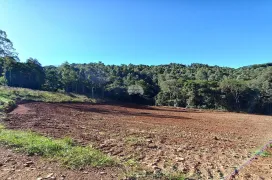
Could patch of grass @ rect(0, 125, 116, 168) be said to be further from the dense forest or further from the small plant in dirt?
the dense forest

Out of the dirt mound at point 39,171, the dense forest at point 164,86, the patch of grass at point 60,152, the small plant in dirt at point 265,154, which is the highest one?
the dense forest at point 164,86

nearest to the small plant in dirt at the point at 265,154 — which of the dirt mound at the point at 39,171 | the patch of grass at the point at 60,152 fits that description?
the patch of grass at the point at 60,152

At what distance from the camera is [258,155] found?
5395 mm

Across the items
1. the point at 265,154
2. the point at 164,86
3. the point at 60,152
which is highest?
the point at 164,86

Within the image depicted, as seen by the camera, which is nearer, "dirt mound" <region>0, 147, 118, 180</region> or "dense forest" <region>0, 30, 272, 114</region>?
"dirt mound" <region>0, 147, 118, 180</region>

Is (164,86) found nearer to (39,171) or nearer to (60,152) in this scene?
(60,152)

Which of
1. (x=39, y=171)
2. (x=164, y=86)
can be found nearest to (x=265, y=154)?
(x=39, y=171)

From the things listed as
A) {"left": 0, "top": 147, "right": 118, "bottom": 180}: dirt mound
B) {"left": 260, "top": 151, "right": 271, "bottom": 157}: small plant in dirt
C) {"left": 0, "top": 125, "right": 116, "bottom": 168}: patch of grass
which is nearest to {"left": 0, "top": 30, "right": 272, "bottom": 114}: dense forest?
{"left": 0, "top": 125, "right": 116, "bottom": 168}: patch of grass

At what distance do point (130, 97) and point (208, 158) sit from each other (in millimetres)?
38058

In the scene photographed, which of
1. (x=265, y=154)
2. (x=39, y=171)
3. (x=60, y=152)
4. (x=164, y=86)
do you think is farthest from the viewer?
(x=164, y=86)

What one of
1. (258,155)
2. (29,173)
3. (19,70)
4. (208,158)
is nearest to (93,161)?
(29,173)

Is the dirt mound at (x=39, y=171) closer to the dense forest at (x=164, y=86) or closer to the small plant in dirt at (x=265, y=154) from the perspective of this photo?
the small plant in dirt at (x=265, y=154)

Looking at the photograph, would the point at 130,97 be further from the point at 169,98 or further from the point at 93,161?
the point at 93,161

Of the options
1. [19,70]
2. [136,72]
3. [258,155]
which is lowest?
[258,155]
